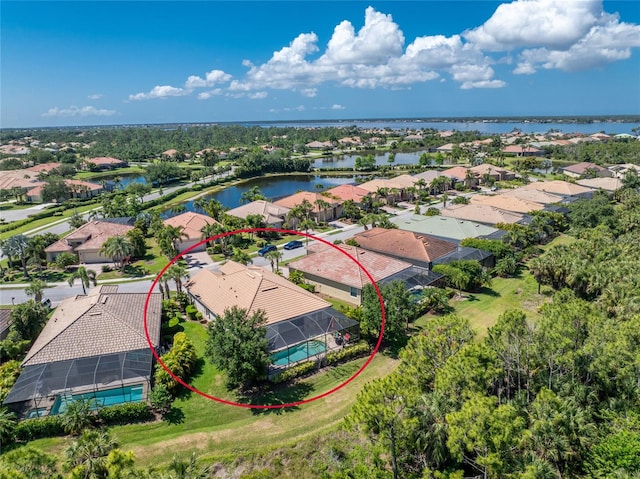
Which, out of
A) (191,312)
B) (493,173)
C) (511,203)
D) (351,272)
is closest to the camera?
(191,312)

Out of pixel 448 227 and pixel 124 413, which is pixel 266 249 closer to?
pixel 448 227

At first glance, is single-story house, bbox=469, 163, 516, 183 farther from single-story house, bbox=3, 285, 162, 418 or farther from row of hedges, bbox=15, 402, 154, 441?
row of hedges, bbox=15, 402, 154, 441

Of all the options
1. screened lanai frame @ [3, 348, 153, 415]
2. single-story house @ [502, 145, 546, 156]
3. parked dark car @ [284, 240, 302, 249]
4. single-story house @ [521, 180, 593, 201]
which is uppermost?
single-story house @ [502, 145, 546, 156]

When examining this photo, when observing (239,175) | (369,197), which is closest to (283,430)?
(369,197)

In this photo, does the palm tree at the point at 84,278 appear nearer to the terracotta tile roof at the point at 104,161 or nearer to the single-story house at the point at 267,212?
the single-story house at the point at 267,212

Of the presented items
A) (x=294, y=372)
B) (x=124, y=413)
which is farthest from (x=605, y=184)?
(x=124, y=413)

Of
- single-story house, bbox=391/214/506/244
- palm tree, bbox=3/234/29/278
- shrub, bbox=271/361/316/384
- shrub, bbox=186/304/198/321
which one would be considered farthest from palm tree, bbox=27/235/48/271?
single-story house, bbox=391/214/506/244
